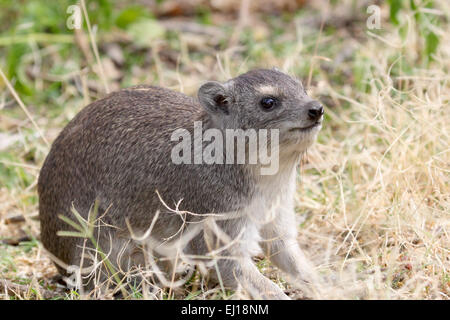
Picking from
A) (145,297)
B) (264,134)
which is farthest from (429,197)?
(145,297)

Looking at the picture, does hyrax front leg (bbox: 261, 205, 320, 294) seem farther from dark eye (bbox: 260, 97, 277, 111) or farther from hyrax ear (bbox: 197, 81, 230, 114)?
hyrax ear (bbox: 197, 81, 230, 114)

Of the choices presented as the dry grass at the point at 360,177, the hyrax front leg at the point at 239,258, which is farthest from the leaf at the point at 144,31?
the hyrax front leg at the point at 239,258

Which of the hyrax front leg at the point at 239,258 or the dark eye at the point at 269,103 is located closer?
the hyrax front leg at the point at 239,258

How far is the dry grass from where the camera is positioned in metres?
5.07

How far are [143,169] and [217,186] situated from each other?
633 mm

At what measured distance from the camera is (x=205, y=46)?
9.67 meters

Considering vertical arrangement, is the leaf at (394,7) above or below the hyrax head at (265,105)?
above

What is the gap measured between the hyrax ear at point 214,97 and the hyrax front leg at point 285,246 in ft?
2.82

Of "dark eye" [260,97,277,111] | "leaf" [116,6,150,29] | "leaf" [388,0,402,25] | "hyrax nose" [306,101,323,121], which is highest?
"leaf" [116,6,150,29]

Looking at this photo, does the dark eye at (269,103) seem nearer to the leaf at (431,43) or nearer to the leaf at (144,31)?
the leaf at (431,43)

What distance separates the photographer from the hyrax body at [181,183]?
5035 millimetres

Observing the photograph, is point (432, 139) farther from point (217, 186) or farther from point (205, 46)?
point (205, 46)

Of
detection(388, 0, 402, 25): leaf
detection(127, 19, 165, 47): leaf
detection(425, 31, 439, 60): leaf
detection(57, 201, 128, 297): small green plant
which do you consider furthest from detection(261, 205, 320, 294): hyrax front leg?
detection(127, 19, 165, 47): leaf

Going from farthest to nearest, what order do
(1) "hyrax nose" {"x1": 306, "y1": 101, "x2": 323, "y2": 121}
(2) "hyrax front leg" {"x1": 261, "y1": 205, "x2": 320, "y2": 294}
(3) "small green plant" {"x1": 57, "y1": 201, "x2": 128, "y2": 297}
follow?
(2) "hyrax front leg" {"x1": 261, "y1": 205, "x2": 320, "y2": 294} → (1) "hyrax nose" {"x1": 306, "y1": 101, "x2": 323, "y2": 121} → (3) "small green plant" {"x1": 57, "y1": 201, "x2": 128, "y2": 297}
